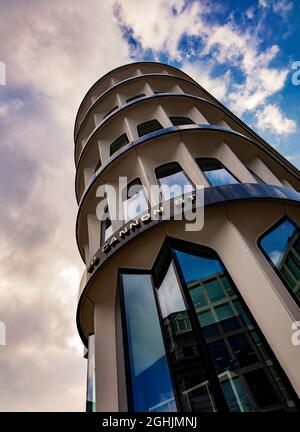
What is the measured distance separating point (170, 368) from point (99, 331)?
120 inches

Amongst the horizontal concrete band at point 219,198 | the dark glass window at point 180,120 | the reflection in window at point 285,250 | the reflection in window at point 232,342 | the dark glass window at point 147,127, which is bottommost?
the reflection in window at point 232,342

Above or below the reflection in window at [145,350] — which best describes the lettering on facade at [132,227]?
above

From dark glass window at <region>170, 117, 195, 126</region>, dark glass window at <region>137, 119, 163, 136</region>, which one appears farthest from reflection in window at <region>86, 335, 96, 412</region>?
dark glass window at <region>170, 117, 195, 126</region>

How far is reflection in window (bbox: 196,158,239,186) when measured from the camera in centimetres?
1071

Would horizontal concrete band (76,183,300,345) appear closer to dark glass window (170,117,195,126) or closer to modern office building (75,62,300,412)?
modern office building (75,62,300,412)

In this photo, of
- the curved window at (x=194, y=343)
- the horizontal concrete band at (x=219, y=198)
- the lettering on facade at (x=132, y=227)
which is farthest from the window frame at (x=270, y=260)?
the lettering on facade at (x=132, y=227)

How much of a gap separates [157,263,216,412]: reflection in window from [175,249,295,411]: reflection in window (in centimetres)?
35

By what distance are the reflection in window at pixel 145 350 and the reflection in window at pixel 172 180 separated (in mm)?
3410

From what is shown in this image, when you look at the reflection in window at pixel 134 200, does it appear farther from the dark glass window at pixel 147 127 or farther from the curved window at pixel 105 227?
the dark glass window at pixel 147 127

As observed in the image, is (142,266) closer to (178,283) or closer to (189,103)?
(178,283)

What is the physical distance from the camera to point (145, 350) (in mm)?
7938

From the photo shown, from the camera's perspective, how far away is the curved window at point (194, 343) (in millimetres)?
5977
